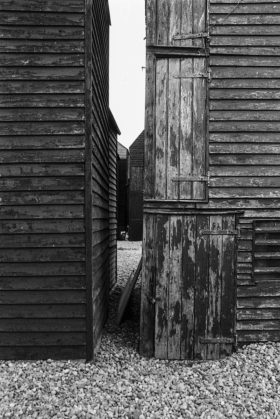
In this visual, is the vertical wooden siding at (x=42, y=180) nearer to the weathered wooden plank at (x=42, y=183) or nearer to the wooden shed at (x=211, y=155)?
the weathered wooden plank at (x=42, y=183)

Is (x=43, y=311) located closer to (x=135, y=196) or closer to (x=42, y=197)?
(x=42, y=197)

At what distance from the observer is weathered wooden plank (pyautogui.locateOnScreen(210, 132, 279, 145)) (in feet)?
18.0

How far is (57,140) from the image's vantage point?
4977 millimetres

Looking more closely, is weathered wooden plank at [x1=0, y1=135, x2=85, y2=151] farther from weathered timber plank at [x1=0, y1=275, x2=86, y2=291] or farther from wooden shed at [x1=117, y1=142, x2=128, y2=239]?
wooden shed at [x1=117, y1=142, x2=128, y2=239]

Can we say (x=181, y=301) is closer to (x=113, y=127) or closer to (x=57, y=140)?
(x=57, y=140)

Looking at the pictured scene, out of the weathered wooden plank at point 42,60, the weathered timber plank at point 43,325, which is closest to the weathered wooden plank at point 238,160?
the weathered wooden plank at point 42,60

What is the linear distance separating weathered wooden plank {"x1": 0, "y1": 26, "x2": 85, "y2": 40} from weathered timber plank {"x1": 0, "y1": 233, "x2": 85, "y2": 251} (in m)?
2.54

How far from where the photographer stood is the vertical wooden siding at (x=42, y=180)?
4.96 meters

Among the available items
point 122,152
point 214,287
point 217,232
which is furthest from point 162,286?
point 122,152

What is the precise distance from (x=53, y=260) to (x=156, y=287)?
1.49m

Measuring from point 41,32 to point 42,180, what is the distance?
74.9 inches

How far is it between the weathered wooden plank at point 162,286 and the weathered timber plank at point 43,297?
1.11 metres

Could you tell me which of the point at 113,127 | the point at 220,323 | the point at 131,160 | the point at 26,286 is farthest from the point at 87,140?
the point at 131,160

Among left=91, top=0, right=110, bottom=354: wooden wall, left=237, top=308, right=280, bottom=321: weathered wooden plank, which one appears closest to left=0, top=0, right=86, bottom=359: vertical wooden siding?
left=91, top=0, right=110, bottom=354: wooden wall
